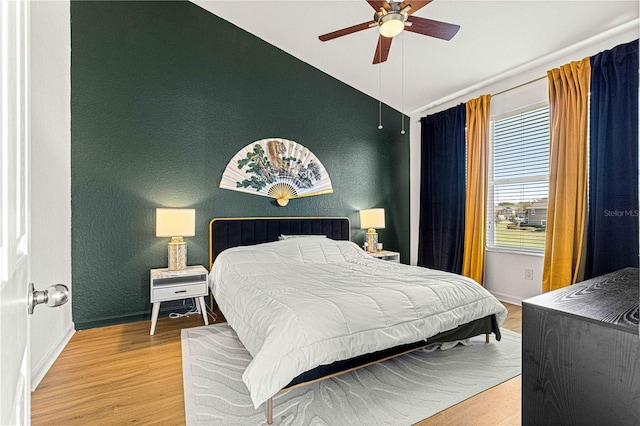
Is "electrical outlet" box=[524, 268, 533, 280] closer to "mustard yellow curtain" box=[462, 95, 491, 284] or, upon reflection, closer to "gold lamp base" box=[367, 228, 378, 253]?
"mustard yellow curtain" box=[462, 95, 491, 284]

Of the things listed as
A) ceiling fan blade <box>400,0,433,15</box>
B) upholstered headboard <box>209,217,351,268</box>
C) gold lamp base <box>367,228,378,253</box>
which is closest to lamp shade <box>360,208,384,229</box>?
gold lamp base <box>367,228,378,253</box>

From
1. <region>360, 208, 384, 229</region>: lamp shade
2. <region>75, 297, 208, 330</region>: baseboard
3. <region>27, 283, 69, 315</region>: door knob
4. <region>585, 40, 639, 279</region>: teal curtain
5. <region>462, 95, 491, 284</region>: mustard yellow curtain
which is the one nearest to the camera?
<region>27, 283, 69, 315</region>: door knob

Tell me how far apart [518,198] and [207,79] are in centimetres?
381

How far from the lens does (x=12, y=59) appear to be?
1.75 feet

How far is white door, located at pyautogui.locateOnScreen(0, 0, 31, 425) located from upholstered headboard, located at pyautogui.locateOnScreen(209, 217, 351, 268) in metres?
2.93

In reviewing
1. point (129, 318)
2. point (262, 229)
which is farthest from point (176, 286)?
point (262, 229)

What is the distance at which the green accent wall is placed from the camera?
300cm

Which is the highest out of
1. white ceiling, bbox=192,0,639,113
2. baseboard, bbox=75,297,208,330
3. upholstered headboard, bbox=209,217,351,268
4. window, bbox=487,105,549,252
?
white ceiling, bbox=192,0,639,113

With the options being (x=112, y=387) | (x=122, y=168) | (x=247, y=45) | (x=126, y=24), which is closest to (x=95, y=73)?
(x=126, y=24)

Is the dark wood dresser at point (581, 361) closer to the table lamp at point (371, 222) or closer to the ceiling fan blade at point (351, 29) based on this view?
the ceiling fan blade at point (351, 29)

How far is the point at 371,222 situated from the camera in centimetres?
426

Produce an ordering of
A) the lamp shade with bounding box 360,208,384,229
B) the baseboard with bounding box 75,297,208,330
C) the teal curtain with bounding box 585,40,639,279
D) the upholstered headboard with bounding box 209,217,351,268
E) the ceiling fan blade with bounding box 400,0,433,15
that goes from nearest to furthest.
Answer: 1. the ceiling fan blade with bounding box 400,0,433,15
2. the teal curtain with bounding box 585,40,639,279
3. the baseboard with bounding box 75,297,208,330
4. the upholstered headboard with bounding box 209,217,351,268
5. the lamp shade with bounding box 360,208,384,229

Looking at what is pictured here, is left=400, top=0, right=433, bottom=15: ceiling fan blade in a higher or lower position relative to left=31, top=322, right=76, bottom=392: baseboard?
higher

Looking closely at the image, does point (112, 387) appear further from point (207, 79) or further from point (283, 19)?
point (283, 19)
